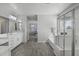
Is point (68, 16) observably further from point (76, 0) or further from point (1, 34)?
point (76, 0)

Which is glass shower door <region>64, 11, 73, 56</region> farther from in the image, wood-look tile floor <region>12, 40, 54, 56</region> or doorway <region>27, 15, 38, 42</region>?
doorway <region>27, 15, 38, 42</region>

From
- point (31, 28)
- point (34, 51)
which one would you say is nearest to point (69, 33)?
point (34, 51)

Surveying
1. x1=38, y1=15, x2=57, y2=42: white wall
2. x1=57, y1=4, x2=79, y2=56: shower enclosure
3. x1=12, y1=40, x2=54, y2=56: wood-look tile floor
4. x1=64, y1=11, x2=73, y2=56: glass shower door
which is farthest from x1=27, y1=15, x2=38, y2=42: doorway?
x1=64, y1=11, x2=73, y2=56: glass shower door

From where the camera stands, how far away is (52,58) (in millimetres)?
806

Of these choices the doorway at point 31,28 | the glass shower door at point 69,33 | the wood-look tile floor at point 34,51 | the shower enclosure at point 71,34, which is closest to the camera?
the shower enclosure at point 71,34

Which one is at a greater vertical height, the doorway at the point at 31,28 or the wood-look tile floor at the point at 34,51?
the doorway at the point at 31,28

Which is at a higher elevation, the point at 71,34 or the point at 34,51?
the point at 71,34

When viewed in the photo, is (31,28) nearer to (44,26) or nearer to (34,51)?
(44,26)

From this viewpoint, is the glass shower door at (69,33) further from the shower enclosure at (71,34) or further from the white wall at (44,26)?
the white wall at (44,26)

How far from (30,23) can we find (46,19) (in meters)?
2.24

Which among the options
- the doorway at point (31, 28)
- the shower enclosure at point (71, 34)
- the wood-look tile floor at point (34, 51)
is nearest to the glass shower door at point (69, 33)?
the shower enclosure at point (71, 34)

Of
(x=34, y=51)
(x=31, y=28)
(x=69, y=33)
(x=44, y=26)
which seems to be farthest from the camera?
(x=31, y=28)

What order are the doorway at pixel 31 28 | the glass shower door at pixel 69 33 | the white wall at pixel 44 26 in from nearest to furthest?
the glass shower door at pixel 69 33, the white wall at pixel 44 26, the doorway at pixel 31 28

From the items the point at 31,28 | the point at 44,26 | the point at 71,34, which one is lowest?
the point at 71,34
